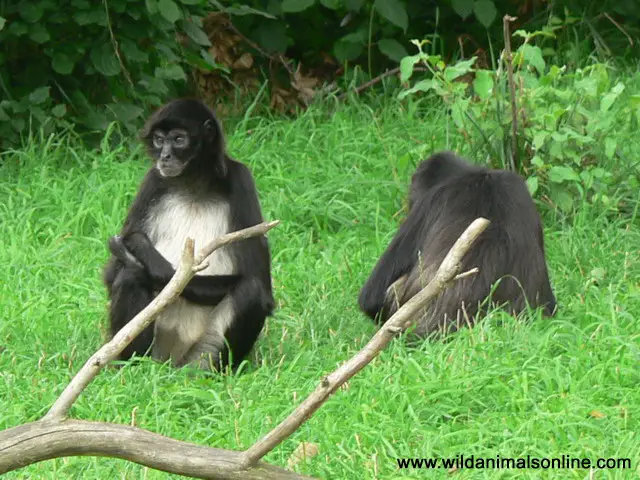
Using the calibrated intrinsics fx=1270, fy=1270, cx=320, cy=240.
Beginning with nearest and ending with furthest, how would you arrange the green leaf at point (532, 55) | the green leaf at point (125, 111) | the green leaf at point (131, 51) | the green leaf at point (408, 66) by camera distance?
the green leaf at point (408, 66), the green leaf at point (532, 55), the green leaf at point (131, 51), the green leaf at point (125, 111)

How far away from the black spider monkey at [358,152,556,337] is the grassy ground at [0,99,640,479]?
0.56 ft

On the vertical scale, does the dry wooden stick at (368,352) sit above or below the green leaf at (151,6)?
below

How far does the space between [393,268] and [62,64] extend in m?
3.03

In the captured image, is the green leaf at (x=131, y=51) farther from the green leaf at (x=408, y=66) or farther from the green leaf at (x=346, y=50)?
the green leaf at (x=408, y=66)

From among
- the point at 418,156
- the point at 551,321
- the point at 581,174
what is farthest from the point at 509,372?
the point at 418,156

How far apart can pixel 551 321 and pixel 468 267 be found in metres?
0.40

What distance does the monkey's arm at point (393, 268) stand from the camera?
215 inches

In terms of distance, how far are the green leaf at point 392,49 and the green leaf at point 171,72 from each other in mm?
1551

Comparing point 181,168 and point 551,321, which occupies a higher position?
point 181,168

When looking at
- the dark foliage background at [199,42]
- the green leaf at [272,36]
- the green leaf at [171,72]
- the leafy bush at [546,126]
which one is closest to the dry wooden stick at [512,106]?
the leafy bush at [546,126]

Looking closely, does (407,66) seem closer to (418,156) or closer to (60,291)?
(418,156)

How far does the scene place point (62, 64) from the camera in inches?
298

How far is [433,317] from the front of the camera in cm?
522

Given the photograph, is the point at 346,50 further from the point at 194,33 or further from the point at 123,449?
the point at 123,449
